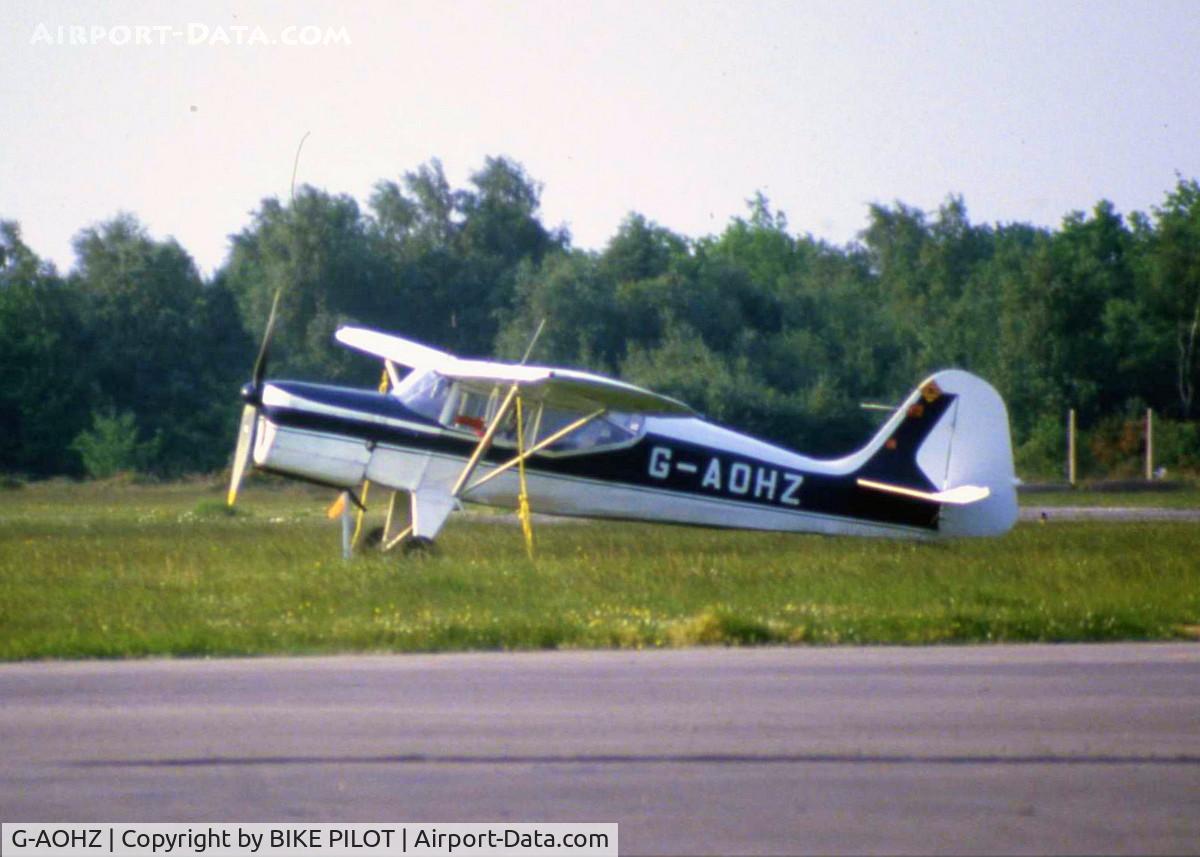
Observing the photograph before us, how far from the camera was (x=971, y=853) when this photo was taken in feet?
17.8

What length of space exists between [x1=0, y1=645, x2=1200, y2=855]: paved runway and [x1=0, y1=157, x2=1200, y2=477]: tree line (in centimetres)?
3494

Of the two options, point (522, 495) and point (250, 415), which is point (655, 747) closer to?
point (522, 495)

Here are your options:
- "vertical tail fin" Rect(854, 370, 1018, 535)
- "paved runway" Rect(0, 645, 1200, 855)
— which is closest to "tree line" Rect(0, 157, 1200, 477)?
"vertical tail fin" Rect(854, 370, 1018, 535)

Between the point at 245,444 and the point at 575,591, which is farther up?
the point at 245,444

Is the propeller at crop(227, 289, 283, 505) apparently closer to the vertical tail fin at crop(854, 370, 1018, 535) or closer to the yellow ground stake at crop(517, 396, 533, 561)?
the yellow ground stake at crop(517, 396, 533, 561)

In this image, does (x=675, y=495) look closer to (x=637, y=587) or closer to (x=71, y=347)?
(x=637, y=587)

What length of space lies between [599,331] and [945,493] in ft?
109

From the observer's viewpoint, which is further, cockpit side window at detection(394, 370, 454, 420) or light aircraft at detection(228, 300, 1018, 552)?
cockpit side window at detection(394, 370, 454, 420)

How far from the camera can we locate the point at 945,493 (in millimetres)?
19562

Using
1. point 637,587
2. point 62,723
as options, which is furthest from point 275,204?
point 62,723

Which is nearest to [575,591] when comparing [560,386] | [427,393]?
[560,386]

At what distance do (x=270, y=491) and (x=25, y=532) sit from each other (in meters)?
17.0

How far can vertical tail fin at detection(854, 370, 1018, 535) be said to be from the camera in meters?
19.6

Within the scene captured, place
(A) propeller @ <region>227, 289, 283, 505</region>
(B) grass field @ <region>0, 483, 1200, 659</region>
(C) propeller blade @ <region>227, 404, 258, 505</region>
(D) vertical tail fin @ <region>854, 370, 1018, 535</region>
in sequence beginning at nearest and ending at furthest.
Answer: (B) grass field @ <region>0, 483, 1200, 659</region>, (A) propeller @ <region>227, 289, 283, 505</region>, (C) propeller blade @ <region>227, 404, 258, 505</region>, (D) vertical tail fin @ <region>854, 370, 1018, 535</region>
